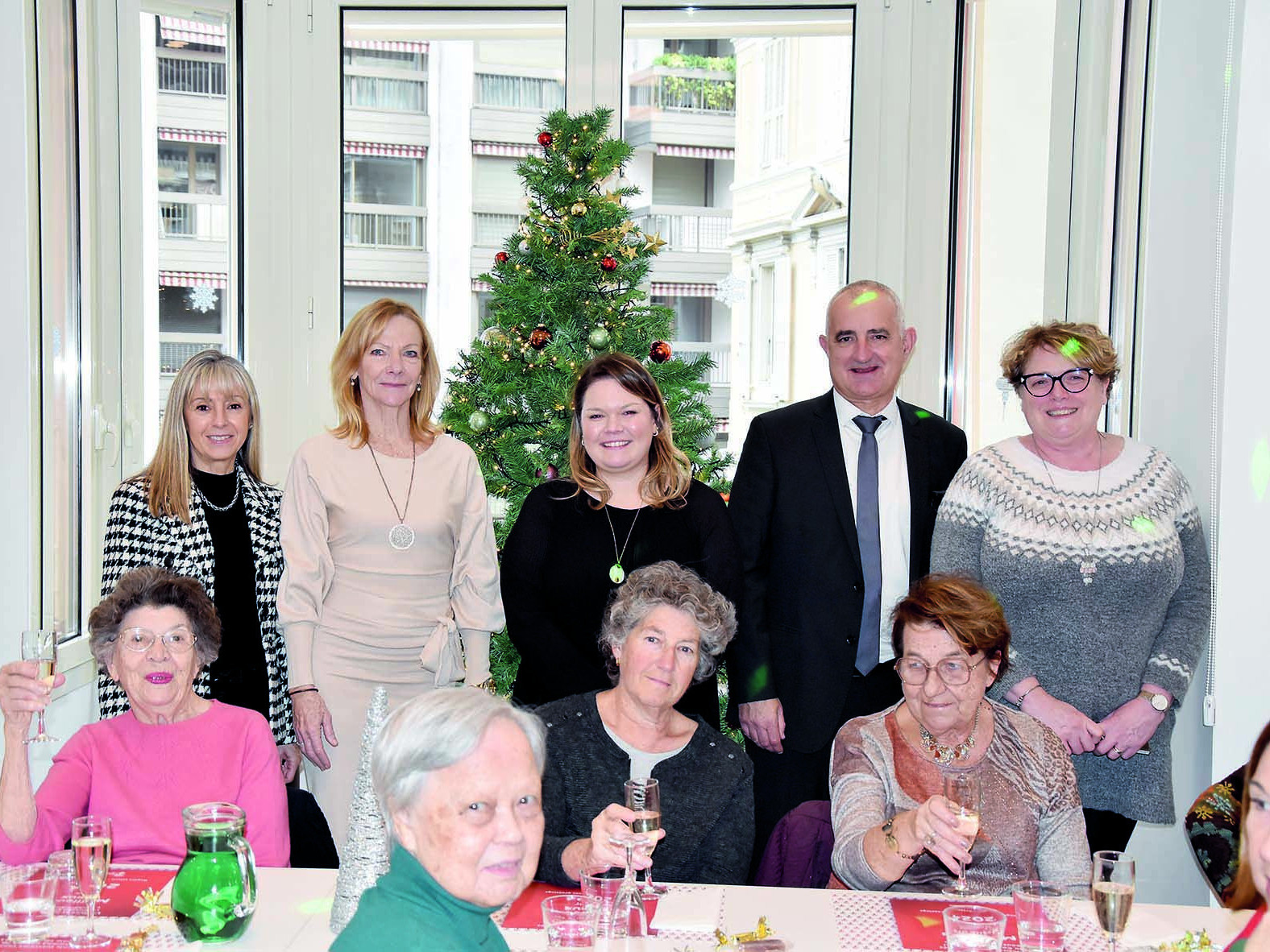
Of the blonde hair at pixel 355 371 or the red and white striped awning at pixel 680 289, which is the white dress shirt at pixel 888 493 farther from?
the red and white striped awning at pixel 680 289

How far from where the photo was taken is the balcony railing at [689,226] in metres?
4.74

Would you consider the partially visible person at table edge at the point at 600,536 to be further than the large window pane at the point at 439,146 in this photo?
No

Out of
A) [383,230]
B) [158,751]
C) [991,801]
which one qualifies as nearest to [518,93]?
[383,230]

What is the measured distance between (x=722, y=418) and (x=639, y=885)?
9.17 ft

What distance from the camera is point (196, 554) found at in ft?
10.3

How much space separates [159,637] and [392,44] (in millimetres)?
3089

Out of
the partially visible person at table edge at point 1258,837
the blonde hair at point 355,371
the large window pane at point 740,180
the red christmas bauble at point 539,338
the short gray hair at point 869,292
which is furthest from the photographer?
the large window pane at point 740,180

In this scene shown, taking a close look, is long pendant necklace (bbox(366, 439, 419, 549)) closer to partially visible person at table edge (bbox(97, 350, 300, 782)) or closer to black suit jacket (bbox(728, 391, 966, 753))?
partially visible person at table edge (bbox(97, 350, 300, 782))

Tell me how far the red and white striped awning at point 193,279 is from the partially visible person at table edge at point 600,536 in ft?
6.99

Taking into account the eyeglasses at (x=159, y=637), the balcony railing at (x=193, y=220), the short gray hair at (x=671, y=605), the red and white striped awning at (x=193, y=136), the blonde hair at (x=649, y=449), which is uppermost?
the red and white striped awning at (x=193, y=136)

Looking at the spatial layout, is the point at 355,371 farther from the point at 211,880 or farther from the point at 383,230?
the point at 383,230

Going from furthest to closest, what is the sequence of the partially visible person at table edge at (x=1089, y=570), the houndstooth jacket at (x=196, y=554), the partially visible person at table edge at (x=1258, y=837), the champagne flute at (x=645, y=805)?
the houndstooth jacket at (x=196, y=554), the partially visible person at table edge at (x=1089, y=570), the champagne flute at (x=645, y=805), the partially visible person at table edge at (x=1258, y=837)

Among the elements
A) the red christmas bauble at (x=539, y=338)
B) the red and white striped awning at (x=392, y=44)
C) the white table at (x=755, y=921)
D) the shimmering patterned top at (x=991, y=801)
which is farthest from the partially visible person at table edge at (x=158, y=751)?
the red and white striped awning at (x=392, y=44)

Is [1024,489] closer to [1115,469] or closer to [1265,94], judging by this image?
[1115,469]
